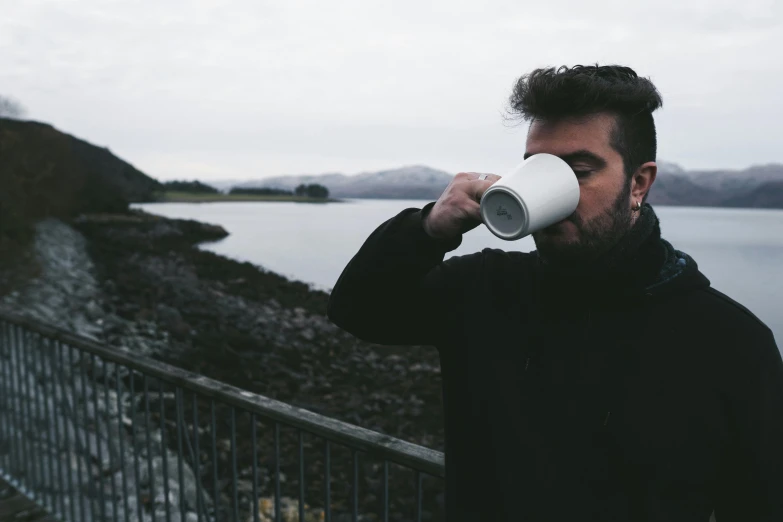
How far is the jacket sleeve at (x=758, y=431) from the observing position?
1.22 m

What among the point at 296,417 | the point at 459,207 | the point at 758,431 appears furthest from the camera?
the point at 296,417

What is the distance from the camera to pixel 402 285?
1643mm

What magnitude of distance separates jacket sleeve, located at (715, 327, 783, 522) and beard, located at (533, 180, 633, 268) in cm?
36

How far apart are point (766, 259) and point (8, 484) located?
240 ft

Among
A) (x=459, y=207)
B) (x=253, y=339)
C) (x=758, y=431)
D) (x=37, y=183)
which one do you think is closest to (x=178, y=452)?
(x=459, y=207)

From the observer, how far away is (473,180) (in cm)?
149

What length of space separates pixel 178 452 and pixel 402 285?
1.39 m

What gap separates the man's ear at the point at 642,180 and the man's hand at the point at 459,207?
0.34m

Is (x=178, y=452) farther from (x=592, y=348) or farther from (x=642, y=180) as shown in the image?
(x=642, y=180)

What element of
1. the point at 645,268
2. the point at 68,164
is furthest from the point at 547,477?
the point at 68,164

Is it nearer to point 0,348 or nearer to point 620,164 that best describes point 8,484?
point 0,348

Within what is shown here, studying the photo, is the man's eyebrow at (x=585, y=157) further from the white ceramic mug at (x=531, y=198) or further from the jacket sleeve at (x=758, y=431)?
the jacket sleeve at (x=758, y=431)

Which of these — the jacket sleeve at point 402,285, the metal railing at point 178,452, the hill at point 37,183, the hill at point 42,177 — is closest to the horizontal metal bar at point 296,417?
the metal railing at point 178,452

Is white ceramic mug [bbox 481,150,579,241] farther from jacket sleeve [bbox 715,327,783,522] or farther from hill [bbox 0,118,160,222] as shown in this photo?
hill [bbox 0,118,160,222]
